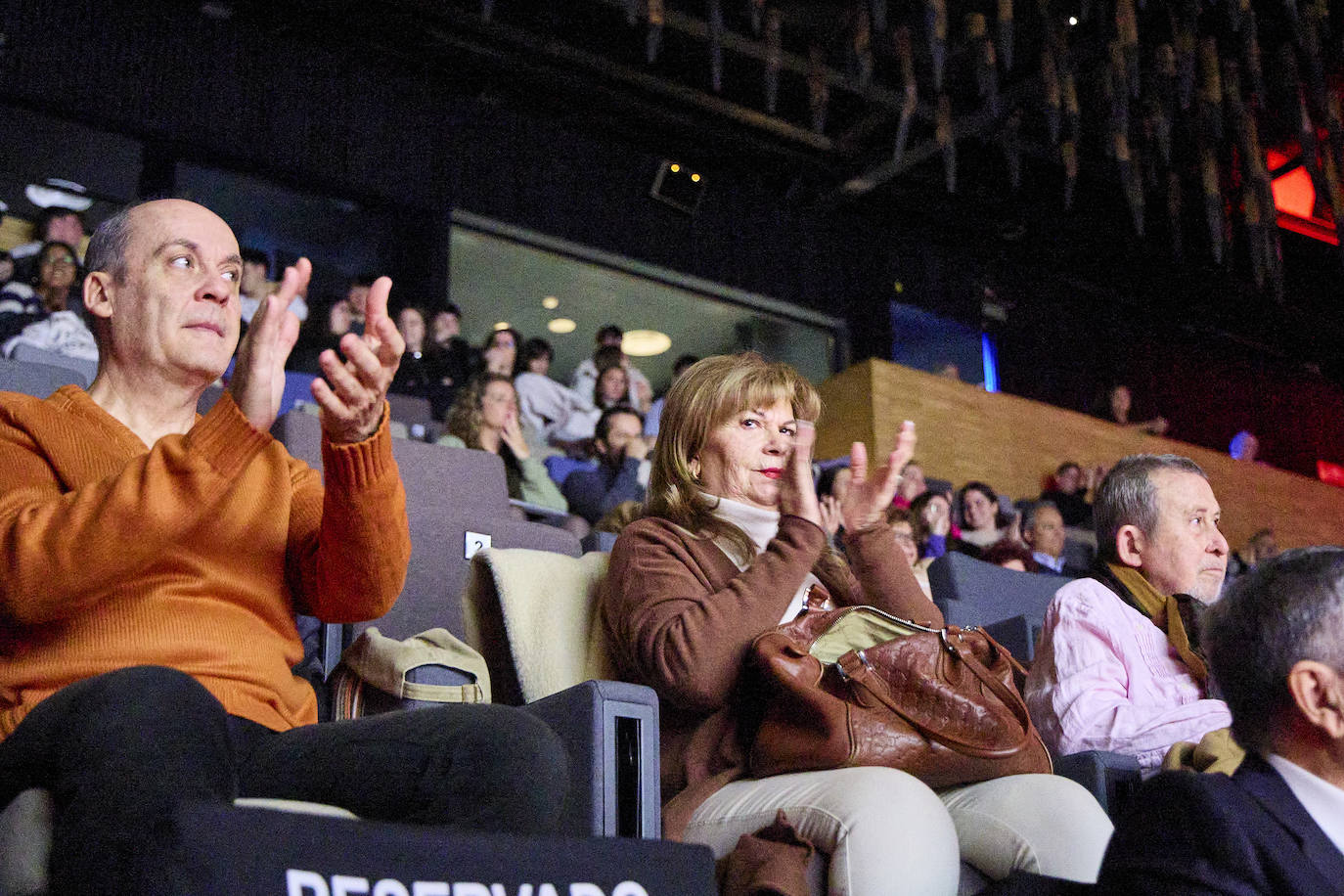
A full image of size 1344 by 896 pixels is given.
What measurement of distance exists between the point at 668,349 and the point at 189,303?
21.6 feet

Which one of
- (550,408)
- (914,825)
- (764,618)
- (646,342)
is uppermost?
(646,342)

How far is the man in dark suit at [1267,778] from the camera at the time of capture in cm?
98

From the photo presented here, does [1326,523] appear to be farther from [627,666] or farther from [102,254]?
[102,254]

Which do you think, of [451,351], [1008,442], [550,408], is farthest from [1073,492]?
[451,351]

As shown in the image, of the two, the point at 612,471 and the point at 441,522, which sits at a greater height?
the point at 612,471

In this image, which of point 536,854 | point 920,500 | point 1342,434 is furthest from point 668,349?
point 536,854

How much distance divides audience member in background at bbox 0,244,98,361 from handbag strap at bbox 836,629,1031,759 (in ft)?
11.1

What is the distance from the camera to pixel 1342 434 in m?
9.86

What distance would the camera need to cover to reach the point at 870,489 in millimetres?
1832

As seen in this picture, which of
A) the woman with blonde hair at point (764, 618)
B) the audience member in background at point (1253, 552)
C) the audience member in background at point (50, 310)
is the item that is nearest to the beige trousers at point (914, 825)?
the woman with blonde hair at point (764, 618)

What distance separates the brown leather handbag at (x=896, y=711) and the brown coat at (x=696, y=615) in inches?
1.6

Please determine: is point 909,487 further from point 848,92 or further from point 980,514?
point 848,92

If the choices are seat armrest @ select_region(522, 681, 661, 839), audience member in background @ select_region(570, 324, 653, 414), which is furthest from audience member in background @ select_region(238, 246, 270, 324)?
seat armrest @ select_region(522, 681, 661, 839)

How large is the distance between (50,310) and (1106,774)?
4068 mm
